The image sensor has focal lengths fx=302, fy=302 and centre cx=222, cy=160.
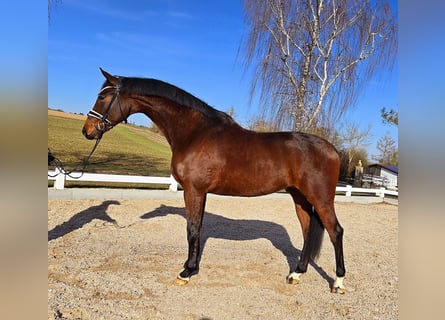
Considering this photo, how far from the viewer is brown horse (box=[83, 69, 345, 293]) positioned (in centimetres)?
326

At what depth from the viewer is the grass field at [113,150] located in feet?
39.8

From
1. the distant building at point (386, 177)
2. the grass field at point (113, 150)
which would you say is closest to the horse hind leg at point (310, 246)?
the grass field at point (113, 150)

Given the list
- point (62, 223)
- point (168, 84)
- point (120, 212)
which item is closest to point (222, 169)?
point (168, 84)

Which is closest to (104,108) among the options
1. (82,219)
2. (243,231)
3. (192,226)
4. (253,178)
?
(192,226)

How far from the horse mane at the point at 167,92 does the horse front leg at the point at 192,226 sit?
Answer: 946 mm

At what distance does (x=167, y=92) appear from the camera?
338cm

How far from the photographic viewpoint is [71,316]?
2402mm

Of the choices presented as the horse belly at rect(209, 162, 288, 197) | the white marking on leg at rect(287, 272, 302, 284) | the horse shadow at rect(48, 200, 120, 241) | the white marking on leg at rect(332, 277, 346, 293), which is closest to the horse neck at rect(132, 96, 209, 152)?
the horse belly at rect(209, 162, 288, 197)

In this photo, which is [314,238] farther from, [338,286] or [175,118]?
[175,118]

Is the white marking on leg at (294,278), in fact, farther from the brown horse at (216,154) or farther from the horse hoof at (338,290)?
the horse hoof at (338,290)

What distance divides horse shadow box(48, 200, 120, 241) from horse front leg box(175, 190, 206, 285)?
2540 millimetres

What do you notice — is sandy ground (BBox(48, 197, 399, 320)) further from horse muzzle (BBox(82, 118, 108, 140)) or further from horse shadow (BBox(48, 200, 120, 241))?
horse muzzle (BBox(82, 118, 108, 140))
